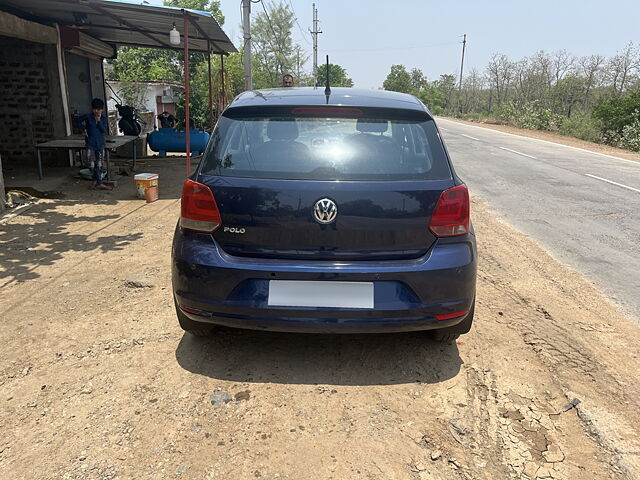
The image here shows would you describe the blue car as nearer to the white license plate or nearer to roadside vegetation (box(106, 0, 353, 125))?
the white license plate

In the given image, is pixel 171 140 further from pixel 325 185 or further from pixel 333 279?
pixel 333 279

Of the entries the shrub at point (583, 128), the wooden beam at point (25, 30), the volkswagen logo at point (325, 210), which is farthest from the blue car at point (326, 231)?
the shrub at point (583, 128)

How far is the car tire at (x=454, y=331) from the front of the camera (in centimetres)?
318

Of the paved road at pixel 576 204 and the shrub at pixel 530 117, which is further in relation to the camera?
the shrub at pixel 530 117

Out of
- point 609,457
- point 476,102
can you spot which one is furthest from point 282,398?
point 476,102

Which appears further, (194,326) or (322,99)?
(194,326)

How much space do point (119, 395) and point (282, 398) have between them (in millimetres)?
930

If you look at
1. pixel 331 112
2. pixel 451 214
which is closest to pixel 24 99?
pixel 331 112

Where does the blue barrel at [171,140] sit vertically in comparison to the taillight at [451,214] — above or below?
below

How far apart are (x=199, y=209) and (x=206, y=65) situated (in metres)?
34.0

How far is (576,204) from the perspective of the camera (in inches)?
323

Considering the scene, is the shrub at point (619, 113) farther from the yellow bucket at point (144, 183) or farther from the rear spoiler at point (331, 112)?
the rear spoiler at point (331, 112)

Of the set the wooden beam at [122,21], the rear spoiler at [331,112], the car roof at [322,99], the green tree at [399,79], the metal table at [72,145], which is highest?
the green tree at [399,79]

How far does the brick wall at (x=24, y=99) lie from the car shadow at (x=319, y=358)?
32.7 ft
